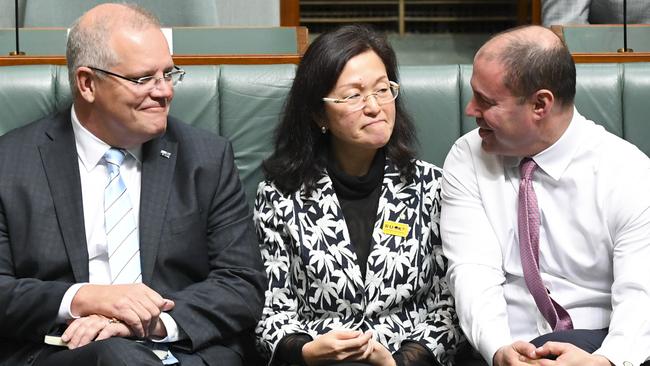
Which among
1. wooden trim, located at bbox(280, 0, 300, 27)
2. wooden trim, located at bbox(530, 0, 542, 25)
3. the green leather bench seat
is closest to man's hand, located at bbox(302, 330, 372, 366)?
the green leather bench seat

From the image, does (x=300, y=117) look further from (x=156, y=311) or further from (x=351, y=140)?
(x=156, y=311)

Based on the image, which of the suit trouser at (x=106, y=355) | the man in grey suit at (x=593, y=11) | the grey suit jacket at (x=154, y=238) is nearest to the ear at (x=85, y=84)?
the grey suit jacket at (x=154, y=238)

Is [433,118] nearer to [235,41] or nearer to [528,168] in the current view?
[528,168]

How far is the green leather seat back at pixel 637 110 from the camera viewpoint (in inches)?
119

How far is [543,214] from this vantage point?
2.60 metres

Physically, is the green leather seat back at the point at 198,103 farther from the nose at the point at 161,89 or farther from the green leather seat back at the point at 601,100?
the green leather seat back at the point at 601,100

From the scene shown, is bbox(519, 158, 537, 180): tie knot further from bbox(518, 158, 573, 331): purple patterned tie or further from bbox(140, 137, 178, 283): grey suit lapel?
bbox(140, 137, 178, 283): grey suit lapel

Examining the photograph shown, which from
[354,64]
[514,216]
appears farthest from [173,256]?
[514,216]

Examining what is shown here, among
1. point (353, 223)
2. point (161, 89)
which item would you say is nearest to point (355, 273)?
point (353, 223)

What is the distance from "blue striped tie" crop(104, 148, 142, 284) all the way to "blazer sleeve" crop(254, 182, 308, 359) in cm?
32

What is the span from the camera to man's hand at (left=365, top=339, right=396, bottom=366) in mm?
2516

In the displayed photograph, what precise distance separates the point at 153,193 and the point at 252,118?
0.47 m

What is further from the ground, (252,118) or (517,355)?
(252,118)

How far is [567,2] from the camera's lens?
4855 mm
